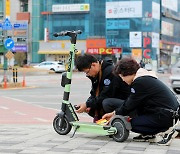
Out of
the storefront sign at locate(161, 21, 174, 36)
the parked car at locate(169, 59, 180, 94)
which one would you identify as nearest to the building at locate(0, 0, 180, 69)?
the storefront sign at locate(161, 21, 174, 36)

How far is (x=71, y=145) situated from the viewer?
678cm

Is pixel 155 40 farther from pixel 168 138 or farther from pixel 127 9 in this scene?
pixel 168 138

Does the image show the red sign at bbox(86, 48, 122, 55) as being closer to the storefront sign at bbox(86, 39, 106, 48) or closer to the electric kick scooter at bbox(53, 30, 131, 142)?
the storefront sign at bbox(86, 39, 106, 48)

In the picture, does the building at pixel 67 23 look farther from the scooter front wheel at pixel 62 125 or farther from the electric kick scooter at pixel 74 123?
the electric kick scooter at pixel 74 123

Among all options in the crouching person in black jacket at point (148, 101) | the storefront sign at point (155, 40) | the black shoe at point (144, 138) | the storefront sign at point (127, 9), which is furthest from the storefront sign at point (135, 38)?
the crouching person in black jacket at point (148, 101)

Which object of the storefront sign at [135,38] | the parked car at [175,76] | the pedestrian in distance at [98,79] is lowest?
the parked car at [175,76]

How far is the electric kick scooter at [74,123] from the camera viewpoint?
22.9 ft

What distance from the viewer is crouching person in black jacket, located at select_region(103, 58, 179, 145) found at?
6797 mm

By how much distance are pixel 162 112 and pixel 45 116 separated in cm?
622

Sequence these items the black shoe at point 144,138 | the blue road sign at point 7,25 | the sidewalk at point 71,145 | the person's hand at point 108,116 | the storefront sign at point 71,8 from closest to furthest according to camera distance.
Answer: the sidewalk at point 71,145
the black shoe at point 144,138
the person's hand at point 108,116
the blue road sign at point 7,25
the storefront sign at point 71,8

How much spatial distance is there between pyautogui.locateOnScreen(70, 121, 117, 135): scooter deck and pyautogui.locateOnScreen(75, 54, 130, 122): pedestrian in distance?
1.03ft

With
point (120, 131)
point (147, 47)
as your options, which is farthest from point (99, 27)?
point (120, 131)

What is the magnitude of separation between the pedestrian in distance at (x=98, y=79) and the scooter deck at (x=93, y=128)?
0.31m

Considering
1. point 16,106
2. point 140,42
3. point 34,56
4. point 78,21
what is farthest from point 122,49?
point 16,106
